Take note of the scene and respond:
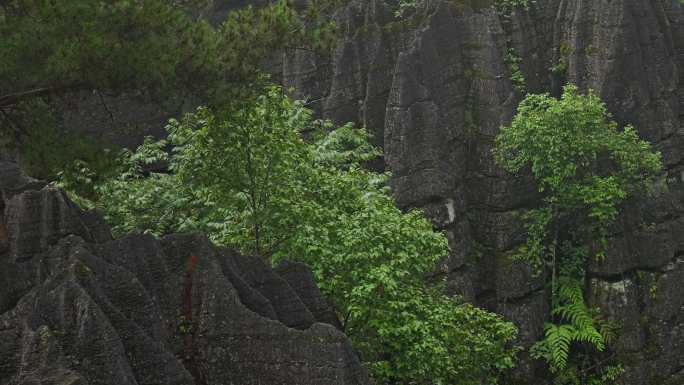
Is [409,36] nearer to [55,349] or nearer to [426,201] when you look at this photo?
[426,201]

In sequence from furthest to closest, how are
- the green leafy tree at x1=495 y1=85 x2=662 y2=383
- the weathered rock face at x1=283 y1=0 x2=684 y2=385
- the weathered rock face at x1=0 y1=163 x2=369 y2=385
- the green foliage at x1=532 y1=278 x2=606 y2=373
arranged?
the weathered rock face at x1=283 y1=0 x2=684 y2=385, the green leafy tree at x1=495 y1=85 x2=662 y2=383, the green foliage at x1=532 y1=278 x2=606 y2=373, the weathered rock face at x1=0 y1=163 x2=369 y2=385

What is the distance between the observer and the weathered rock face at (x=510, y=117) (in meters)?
35.3

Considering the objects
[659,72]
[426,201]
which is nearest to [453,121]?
[426,201]

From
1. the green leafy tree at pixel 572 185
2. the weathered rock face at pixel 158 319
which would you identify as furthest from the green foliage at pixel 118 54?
the green leafy tree at pixel 572 185

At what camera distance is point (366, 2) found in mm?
43844

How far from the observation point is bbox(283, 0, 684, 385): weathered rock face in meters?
35.3

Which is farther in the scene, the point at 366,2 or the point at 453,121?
the point at 366,2

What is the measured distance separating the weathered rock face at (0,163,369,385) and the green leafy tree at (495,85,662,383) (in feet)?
70.0

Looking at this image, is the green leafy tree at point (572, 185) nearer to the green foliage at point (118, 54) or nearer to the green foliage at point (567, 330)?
the green foliage at point (567, 330)

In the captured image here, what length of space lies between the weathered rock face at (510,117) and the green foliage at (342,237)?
45.5 feet

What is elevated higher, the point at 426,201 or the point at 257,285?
the point at 426,201

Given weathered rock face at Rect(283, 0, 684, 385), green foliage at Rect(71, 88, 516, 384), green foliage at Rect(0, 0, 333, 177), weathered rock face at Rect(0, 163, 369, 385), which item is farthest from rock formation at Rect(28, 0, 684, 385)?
weathered rock face at Rect(0, 163, 369, 385)

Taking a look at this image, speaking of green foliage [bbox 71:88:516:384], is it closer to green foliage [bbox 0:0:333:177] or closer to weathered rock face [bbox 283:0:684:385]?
green foliage [bbox 0:0:333:177]

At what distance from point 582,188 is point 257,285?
23255 millimetres
